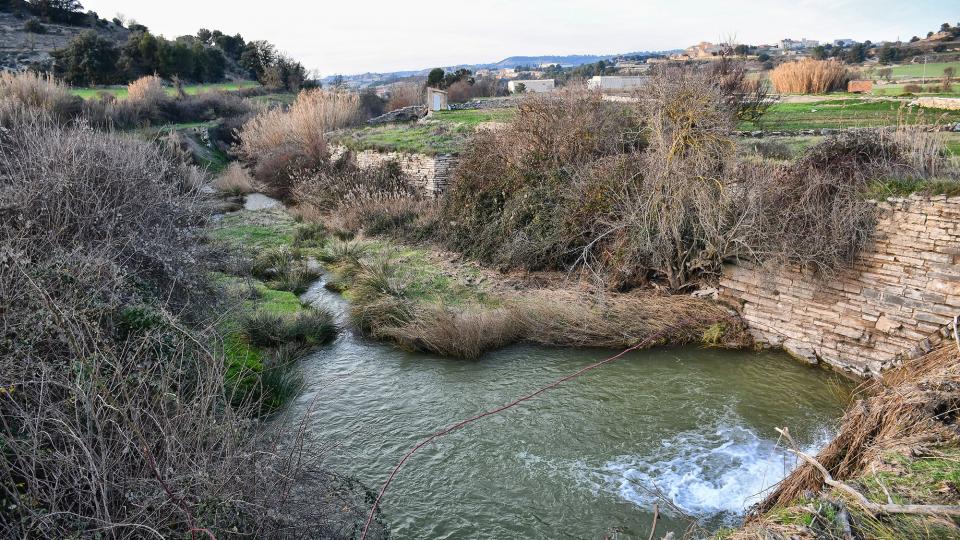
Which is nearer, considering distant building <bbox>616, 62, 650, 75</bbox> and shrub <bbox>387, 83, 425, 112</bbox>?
distant building <bbox>616, 62, 650, 75</bbox>

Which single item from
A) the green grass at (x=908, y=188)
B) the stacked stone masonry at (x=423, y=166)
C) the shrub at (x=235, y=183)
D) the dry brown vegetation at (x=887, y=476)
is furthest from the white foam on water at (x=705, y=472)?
the shrub at (x=235, y=183)

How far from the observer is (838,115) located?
13.6 m

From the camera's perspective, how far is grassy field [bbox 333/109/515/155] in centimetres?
1696

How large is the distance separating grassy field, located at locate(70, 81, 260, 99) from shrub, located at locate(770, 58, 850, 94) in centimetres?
2595

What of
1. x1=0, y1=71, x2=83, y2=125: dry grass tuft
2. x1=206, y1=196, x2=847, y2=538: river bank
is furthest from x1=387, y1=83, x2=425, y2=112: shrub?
x1=206, y1=196, x2=847, y2=538: river bank

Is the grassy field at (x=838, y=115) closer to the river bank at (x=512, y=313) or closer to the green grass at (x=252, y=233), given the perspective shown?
the river bank at (x=512, y=313)

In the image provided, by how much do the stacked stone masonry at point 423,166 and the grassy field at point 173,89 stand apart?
14193 mm

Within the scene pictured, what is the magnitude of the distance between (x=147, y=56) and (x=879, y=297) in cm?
3719

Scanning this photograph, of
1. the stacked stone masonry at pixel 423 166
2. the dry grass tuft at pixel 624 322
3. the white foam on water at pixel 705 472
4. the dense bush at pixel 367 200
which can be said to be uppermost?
the stacked stone masonry at pixel 423 166

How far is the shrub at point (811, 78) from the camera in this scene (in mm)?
19766

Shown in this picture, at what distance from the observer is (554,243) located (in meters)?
11.5

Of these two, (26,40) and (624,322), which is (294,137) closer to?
(624,322)

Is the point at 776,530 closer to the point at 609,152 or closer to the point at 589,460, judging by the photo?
the point at 589,460

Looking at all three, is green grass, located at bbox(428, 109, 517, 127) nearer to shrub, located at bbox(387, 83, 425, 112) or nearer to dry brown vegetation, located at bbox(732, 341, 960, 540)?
shrub, located at bbox(387, 83, 425, 112)
